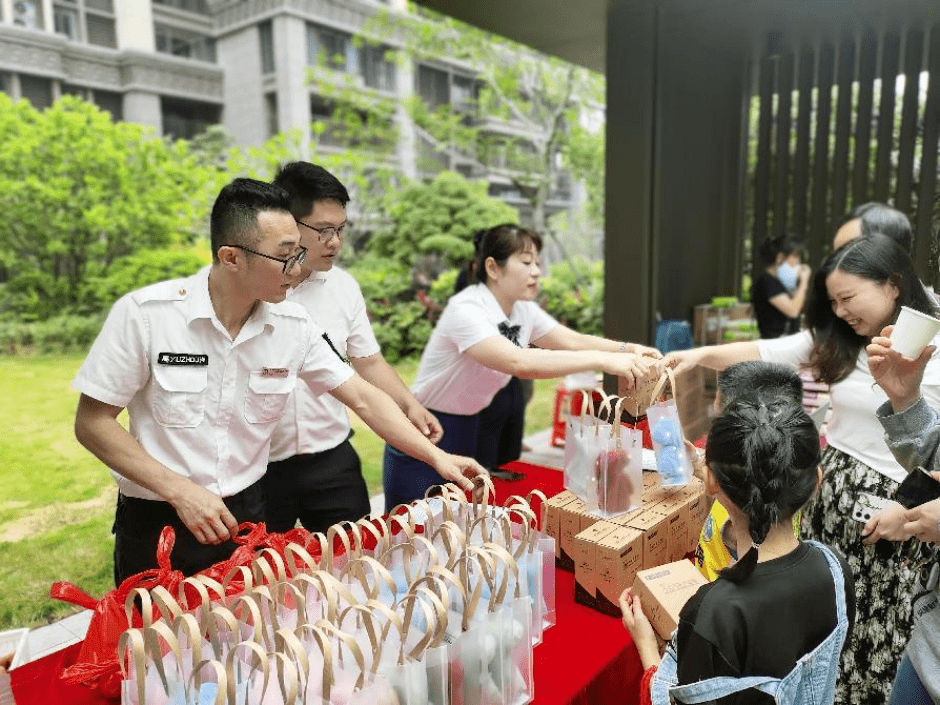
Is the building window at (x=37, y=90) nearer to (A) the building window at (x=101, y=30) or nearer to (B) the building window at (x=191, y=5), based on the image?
(A) the building window at (x=101, y=30)

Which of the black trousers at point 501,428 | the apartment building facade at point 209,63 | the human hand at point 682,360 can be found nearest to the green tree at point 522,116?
the apartment building facade at point 209,63

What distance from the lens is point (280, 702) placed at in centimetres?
107

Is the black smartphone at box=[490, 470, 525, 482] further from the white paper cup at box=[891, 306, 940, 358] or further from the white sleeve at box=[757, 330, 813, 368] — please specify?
the white paper cup at box=[891, 306, 940, 358]

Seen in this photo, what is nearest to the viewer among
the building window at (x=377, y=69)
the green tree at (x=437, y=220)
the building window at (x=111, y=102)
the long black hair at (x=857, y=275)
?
the long black hair at (x=857, y=275)

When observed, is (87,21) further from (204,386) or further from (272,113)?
(204,386)

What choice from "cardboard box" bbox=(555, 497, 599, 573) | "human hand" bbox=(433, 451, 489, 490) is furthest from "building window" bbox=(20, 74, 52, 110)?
"cardboard box" bbox=(555, 497, 599, 573)

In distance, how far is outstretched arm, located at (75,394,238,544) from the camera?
65.7 inches

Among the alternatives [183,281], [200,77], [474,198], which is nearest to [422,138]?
[474,198]

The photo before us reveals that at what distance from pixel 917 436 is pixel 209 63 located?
6473 mm

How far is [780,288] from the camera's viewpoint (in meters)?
4.66

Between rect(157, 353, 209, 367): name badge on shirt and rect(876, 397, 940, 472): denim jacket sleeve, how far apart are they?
1.72m

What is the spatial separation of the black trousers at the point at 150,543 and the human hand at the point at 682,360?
4.87ft

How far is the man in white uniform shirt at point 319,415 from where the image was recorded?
7.19 feet

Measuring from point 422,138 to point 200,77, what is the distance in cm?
410
